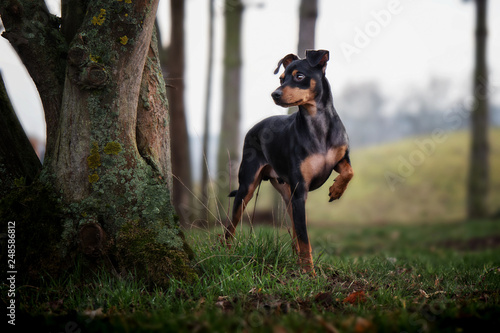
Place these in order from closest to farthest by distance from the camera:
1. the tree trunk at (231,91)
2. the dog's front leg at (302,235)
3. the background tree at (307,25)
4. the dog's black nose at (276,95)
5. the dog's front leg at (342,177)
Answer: the dog's black nose at (276,95)
the dog's front leg at (302,235)
the dog's front leg at (342,177)
the background tree at (307,25)
the tree trunk at (231,91)

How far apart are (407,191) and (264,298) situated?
22422 millimetres

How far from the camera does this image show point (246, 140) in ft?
14.3

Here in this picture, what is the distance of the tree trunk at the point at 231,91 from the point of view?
12.4m

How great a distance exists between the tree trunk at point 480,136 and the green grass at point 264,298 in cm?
1158

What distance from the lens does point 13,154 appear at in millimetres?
3818

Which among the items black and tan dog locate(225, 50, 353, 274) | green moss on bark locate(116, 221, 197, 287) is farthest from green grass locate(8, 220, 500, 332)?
black and tan dog locate(225, 50, 353, 274)

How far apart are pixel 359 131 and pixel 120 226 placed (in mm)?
42417

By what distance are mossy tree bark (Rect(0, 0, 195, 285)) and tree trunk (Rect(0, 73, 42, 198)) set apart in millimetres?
289

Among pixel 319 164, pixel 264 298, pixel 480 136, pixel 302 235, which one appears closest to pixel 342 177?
pixel 319 164

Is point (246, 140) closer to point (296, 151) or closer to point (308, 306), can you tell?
point (296, 151)

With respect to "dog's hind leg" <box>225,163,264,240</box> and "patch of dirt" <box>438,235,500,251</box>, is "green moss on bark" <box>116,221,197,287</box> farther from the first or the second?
"patch of dirt" <box>438,235,500,251</box>

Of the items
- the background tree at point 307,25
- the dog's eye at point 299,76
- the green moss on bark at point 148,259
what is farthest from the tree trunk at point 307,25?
the green moss on bark at point 148,259

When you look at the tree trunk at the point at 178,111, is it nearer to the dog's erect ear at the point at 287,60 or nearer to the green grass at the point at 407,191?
the dog's erect ear at the point at 287,60

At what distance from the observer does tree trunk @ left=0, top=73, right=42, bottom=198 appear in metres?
3.74
